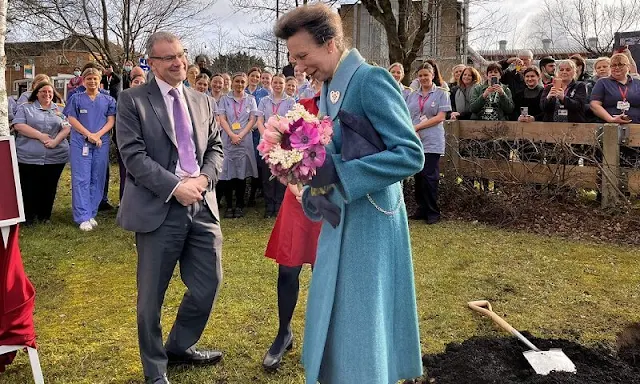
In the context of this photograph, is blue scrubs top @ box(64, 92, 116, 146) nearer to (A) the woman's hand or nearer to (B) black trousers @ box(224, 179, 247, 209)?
(B) black trousers @ box(224, 179, 247, 209)

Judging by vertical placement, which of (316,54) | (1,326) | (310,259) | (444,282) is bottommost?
(444,282)

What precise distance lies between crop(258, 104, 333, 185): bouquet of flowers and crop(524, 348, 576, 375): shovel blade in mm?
2164

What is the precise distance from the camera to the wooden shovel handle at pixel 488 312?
4.22 m

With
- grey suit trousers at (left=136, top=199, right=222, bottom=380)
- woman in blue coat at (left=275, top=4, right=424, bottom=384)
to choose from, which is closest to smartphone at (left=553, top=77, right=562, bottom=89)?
grey suit trousers at (left=136, top=199, right=222, bottom=380)

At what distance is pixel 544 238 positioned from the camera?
711 centimetres

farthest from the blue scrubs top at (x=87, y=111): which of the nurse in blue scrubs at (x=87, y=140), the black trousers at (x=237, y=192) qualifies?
the black trousers at (x=237, y=192)

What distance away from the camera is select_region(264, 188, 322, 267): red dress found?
366 centimetres

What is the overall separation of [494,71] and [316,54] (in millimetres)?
Result: 7159

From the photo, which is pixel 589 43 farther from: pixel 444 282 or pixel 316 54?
pixel 316 54

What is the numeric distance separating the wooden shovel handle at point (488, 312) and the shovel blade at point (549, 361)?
1.23ft

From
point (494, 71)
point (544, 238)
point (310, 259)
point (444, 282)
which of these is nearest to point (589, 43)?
point (494, 71)

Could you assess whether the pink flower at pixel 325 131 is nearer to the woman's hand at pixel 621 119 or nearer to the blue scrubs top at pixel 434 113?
the blue scrubs top at pixel 434 113

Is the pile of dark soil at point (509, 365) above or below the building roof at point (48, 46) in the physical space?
below

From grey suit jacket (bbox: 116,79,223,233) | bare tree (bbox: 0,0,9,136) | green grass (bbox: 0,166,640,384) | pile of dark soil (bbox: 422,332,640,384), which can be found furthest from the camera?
bare tree (bbox: 0,0,9,136)
